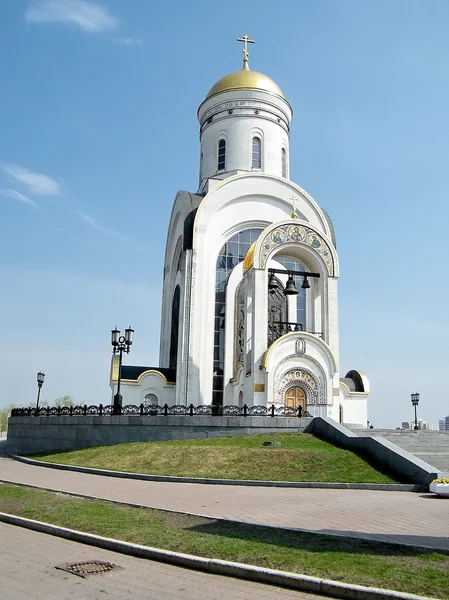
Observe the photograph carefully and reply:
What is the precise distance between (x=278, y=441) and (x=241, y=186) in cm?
1607

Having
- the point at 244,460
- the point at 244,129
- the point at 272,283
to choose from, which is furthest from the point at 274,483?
the point at 244,129

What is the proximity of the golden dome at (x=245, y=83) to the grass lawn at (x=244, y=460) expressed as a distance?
21.9 meters

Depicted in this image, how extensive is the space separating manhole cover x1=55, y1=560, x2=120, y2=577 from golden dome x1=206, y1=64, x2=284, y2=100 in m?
30.9

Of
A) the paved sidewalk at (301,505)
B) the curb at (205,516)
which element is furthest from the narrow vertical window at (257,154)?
the curb at (205,516)

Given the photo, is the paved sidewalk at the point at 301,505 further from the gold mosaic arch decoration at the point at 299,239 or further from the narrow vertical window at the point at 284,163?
the narrow vertical window at the point at 284,163

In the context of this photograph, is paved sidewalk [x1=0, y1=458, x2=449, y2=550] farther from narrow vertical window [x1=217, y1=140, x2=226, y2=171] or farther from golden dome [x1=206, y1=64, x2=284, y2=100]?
golden dome [x1=206, y1=64, x2=284, y2=100]

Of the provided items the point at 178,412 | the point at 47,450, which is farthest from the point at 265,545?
the point at 47,450

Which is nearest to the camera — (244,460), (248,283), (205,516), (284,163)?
(205,516)

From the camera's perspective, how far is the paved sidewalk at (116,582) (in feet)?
17.7

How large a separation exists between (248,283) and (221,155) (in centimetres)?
1179

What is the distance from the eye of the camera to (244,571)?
5.98 meters

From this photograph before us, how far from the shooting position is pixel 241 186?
99.1 feet

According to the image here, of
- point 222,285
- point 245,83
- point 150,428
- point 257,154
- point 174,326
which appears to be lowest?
point 150,428

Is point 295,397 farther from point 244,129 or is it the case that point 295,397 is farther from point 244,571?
point 244,571
